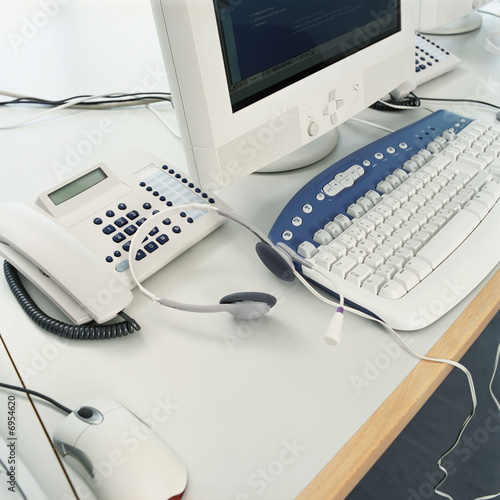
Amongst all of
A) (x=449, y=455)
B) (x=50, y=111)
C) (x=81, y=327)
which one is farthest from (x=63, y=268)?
(x=449, y=455)

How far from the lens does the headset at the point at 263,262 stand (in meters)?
0.63

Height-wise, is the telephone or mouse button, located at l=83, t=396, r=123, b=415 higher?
the telephone

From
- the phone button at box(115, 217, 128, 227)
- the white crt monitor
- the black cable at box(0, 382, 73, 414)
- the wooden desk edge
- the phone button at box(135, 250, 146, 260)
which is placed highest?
the white crt monitor

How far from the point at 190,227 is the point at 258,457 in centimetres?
32

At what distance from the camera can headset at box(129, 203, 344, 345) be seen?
629 mm

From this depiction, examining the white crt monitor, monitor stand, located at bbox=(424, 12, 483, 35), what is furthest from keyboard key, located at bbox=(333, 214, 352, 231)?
monitor stand, located at bbox=(424, 12, 483, 35)

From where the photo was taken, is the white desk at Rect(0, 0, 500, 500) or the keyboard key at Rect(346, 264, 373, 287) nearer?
the white desk at Rect(0, 0, 500, 500)

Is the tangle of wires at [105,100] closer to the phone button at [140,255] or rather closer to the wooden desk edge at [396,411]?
the phone button at [140,255]

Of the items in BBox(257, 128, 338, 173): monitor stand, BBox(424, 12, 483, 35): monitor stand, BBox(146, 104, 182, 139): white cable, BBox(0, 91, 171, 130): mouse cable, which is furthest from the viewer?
BBox(424, 12, 483, 35): monitor stand

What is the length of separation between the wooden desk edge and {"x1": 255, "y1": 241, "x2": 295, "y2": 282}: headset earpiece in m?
0.18

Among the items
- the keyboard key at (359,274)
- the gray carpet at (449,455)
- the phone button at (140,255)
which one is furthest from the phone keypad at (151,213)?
the gray carpet at (449,455)

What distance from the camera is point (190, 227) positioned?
29.2 inches

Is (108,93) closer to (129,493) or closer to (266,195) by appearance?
(266,195)

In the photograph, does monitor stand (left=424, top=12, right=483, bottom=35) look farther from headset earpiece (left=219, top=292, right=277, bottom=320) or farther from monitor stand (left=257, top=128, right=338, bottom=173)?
headset earpiece (left=219, top=292, right=277, bottom=320)
